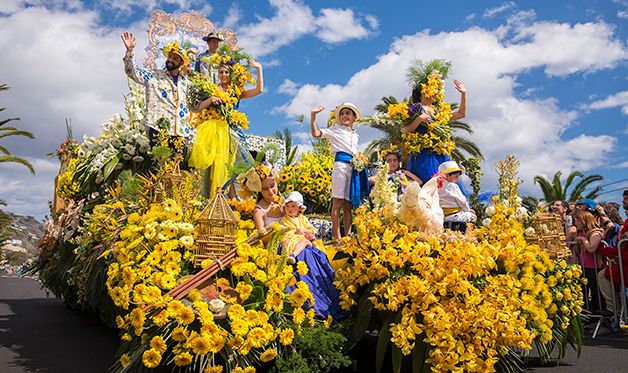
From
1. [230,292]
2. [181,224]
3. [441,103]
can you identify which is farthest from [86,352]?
[441,103]

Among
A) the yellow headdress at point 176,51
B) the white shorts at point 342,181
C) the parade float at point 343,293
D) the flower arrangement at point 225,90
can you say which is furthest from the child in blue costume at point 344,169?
the yellow headdress at point 176,51

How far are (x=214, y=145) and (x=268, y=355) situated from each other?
13.2ft

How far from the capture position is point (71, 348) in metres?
5.10

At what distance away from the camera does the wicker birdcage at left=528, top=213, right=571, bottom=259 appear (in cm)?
478

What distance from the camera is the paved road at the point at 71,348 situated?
4.44 m

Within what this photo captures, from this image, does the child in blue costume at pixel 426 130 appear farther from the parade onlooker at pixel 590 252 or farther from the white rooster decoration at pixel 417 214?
the white rooster decoration at pixel 417 214

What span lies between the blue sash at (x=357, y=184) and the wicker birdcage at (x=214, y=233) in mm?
2631

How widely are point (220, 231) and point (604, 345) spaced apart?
4702 millimetres

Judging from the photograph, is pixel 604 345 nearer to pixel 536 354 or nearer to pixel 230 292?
pixel 536 354

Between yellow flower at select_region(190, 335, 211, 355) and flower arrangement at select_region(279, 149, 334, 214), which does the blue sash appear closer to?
flower arrangement at select_region(279, 149, 334, 214)

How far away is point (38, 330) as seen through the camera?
20.1 ft

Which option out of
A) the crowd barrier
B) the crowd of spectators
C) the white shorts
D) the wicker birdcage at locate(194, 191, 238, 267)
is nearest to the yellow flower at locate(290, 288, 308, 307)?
the wicker birdcage at locate(194, 191, 238, 267)

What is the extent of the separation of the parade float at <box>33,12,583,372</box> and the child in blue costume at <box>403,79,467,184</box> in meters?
2.33

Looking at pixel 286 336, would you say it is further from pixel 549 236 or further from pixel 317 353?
pixel 549 236
